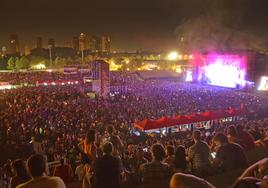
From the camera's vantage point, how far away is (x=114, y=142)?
6.50m

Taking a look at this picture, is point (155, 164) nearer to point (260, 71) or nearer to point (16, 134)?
point (16, 134)

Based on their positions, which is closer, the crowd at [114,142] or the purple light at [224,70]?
the crowd at [114,142]

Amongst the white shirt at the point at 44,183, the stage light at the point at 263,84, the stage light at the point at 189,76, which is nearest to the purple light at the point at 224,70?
the stage light at the point at 189,76

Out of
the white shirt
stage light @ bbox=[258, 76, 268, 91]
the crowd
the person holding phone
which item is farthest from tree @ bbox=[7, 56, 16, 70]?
the white shirt

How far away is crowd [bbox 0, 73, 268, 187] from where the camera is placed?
4.30 metres

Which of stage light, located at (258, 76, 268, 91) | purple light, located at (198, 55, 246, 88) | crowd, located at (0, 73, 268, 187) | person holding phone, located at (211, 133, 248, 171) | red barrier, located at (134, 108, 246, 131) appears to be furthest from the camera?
purple light, located at (198, 55, 246, 88)

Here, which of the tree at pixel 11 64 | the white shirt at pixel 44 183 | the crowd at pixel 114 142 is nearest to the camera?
the white shirt at pixel 44 183

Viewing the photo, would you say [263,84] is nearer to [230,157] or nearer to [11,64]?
[230,157]

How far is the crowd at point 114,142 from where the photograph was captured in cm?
430

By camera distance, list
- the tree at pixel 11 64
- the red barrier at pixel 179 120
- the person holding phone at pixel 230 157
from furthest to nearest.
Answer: the tree at pixel 11 64 → the red barrier at pixel 179 120 → the person holding phone at pixel 230 157

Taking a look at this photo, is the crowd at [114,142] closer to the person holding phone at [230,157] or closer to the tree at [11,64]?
the person holding phone at [230,157]

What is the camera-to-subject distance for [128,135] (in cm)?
1342

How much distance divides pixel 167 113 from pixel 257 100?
28.3ft

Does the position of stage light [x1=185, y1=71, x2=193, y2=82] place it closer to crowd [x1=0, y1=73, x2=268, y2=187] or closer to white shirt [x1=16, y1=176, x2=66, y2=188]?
crowd [x1=0, y1=73, x2=268, y2=187]
